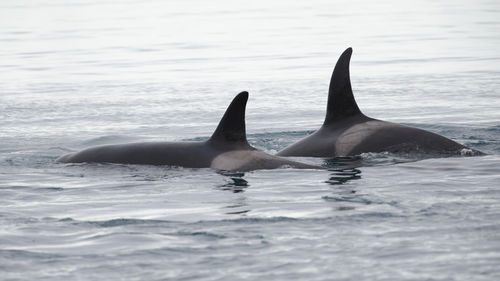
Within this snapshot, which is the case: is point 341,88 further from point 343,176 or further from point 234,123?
point 234,123

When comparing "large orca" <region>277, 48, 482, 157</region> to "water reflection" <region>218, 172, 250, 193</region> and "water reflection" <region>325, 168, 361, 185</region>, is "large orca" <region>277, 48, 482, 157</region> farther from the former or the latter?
"water reflection" <region>218, 172, 250, 193</region>

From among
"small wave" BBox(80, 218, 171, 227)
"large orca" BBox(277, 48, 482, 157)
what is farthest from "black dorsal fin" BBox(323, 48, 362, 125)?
"small wave" BBox(80, 218, 171, 227)

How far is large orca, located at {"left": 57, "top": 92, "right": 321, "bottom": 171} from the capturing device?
40.1 ft

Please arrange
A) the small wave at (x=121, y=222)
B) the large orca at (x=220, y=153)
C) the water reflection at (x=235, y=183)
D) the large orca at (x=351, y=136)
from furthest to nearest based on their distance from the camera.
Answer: the large orca at (x=351, y=136), the large orca at (x=220, y=153), the water reflection at (x=235, y=183), the small wave at (x=121, y=222)

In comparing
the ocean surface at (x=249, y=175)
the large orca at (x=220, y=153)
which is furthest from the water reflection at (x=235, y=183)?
the large orca at (x=220, y=153)

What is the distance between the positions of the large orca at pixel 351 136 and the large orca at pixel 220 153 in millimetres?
1180

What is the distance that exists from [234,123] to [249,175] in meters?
0.67

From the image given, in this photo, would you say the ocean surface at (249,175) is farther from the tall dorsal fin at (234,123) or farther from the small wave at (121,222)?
the tall dorsal fin at (234,123)

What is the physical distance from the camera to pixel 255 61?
32.1m

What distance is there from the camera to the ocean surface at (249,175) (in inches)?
318

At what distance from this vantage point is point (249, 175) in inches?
476

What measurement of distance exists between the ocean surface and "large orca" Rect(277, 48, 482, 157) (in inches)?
12.6

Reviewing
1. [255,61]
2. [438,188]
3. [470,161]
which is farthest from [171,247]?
[255,61]

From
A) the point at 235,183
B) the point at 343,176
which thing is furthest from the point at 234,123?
the point at 343,176
